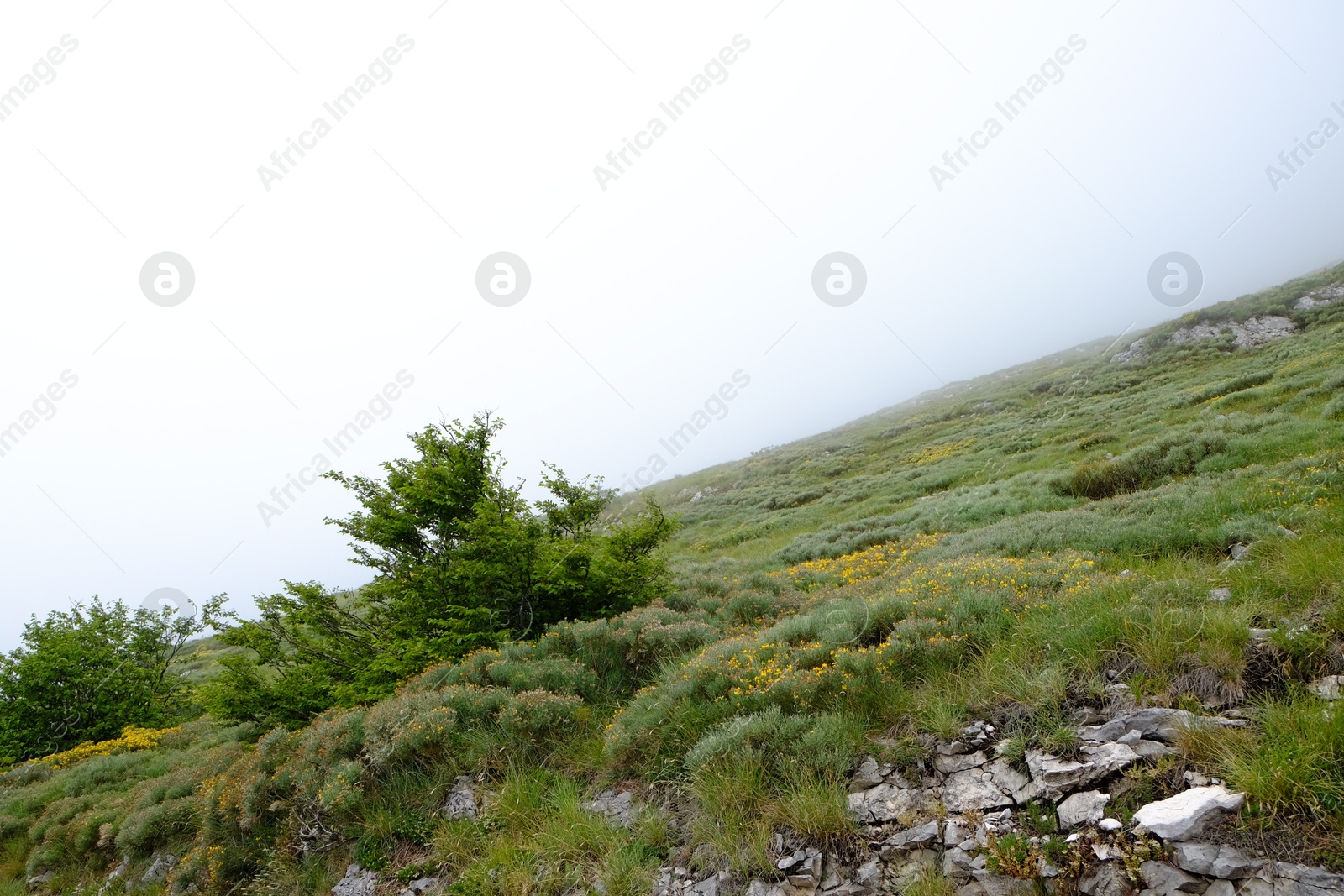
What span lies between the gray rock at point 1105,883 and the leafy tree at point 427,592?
7.47 metres

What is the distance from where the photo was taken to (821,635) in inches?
255

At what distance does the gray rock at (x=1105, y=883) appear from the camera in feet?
9.95

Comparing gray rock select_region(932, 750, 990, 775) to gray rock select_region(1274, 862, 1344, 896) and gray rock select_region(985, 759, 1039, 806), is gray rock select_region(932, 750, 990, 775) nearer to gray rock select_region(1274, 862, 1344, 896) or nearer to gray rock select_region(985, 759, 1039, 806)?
gray rock select_region(985, 759, 1039, 806)

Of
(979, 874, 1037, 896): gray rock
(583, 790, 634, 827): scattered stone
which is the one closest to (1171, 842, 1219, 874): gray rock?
(979, 874, 1037, 896): gray rock

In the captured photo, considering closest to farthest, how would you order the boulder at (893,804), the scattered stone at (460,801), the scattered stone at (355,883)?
the boulder at (893,804) → the scattered stone at (355,883) → the scattered stone at (460,801)

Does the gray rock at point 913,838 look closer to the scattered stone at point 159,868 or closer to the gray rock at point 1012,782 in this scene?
the gray rock at point 1012,782

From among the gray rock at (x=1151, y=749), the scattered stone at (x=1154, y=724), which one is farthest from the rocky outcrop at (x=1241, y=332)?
the gray rock at (x=1151, y=749)

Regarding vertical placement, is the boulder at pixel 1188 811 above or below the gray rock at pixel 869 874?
below

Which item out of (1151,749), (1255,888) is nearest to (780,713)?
(1151,749)

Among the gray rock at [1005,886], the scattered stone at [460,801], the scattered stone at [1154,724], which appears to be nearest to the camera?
the gray rock at [1005,886]

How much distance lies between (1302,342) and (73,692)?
49.3m

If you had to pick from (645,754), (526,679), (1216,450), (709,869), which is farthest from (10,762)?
(1216,450)

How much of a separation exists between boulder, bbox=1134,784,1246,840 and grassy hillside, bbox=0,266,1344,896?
11 cm

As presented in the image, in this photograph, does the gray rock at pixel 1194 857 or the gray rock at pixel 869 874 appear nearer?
the gray rock at pixel 1194 857
